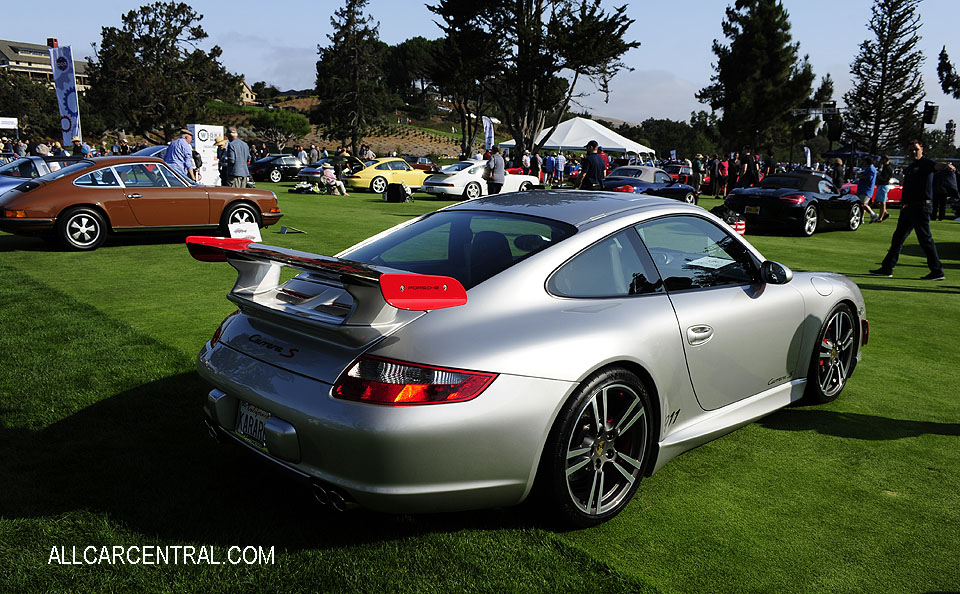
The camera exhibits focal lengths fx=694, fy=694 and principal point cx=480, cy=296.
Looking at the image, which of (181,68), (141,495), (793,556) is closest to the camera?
(793,556)

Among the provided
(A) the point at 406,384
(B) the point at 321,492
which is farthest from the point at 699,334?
(B) the point at 321,492

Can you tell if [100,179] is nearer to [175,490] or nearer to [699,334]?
[175,490]

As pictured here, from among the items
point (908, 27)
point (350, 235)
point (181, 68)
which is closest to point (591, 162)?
point (350, 235)

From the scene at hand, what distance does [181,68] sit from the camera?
69250 millimetres

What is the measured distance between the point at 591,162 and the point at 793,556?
1201 cm

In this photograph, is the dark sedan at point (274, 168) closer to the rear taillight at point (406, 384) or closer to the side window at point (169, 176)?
the side window at point (169, 176)

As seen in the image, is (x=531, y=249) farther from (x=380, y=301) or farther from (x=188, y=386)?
(x=188, y=386)

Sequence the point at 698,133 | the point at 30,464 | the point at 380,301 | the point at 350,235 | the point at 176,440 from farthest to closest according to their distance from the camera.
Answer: the point at 698,133, the point at 350,235, the point at 176,440, the point at 30,464, the point at 380,301

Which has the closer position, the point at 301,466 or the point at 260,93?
the point at 301,466

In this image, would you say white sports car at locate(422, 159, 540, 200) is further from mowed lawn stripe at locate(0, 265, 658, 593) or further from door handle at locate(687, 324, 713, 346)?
door handle at locate(687, 324, 713, 346)

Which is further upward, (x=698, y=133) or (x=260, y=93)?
(x=260, y=93)

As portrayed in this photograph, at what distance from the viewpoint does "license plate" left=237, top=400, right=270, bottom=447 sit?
279 centimetres

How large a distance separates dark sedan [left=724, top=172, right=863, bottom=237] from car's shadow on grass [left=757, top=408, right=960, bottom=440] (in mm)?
12514

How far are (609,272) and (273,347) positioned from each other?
1.55 metres
